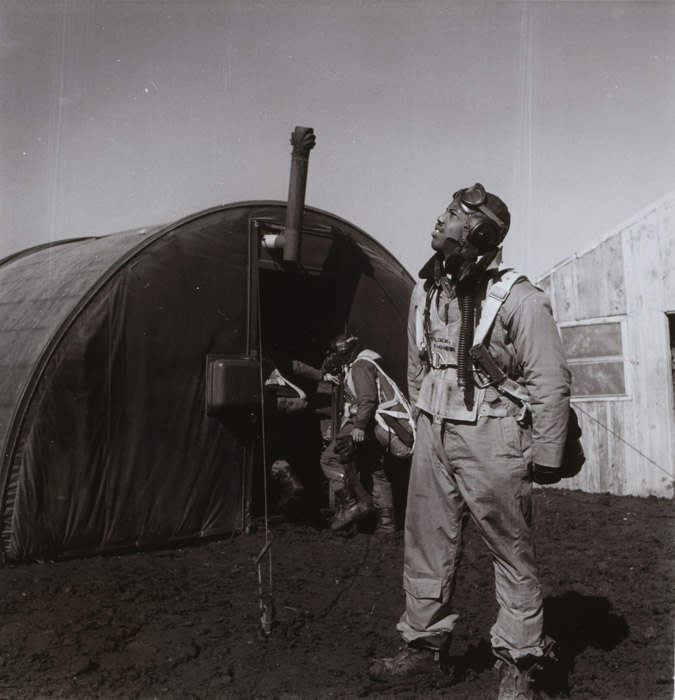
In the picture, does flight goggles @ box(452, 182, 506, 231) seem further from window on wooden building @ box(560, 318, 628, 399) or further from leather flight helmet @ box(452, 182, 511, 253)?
window on wooden building @ box(560, 318, 628, 399)

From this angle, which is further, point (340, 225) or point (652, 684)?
point (340, 225)

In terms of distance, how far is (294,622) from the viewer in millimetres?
4625

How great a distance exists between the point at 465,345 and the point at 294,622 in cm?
215

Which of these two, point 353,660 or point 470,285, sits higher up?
point 470,285

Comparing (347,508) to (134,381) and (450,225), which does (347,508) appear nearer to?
(134,381)

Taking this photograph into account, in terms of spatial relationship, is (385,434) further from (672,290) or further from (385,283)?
(672,290)

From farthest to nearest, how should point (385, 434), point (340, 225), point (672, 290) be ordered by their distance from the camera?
point (672, 290)
point (340, 225)
point (385, 434)

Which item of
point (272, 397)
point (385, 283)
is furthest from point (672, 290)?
point (272, 397)

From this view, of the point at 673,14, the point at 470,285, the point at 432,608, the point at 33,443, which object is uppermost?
the point at 673,14

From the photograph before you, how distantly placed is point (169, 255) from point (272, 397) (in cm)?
169

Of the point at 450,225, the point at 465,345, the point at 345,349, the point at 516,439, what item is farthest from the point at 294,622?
the point at 345,349

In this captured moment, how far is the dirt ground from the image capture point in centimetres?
371

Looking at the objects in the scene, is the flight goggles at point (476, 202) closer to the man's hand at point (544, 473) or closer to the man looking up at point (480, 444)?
the man looking up at point (480, 444)

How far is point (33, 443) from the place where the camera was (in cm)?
590
